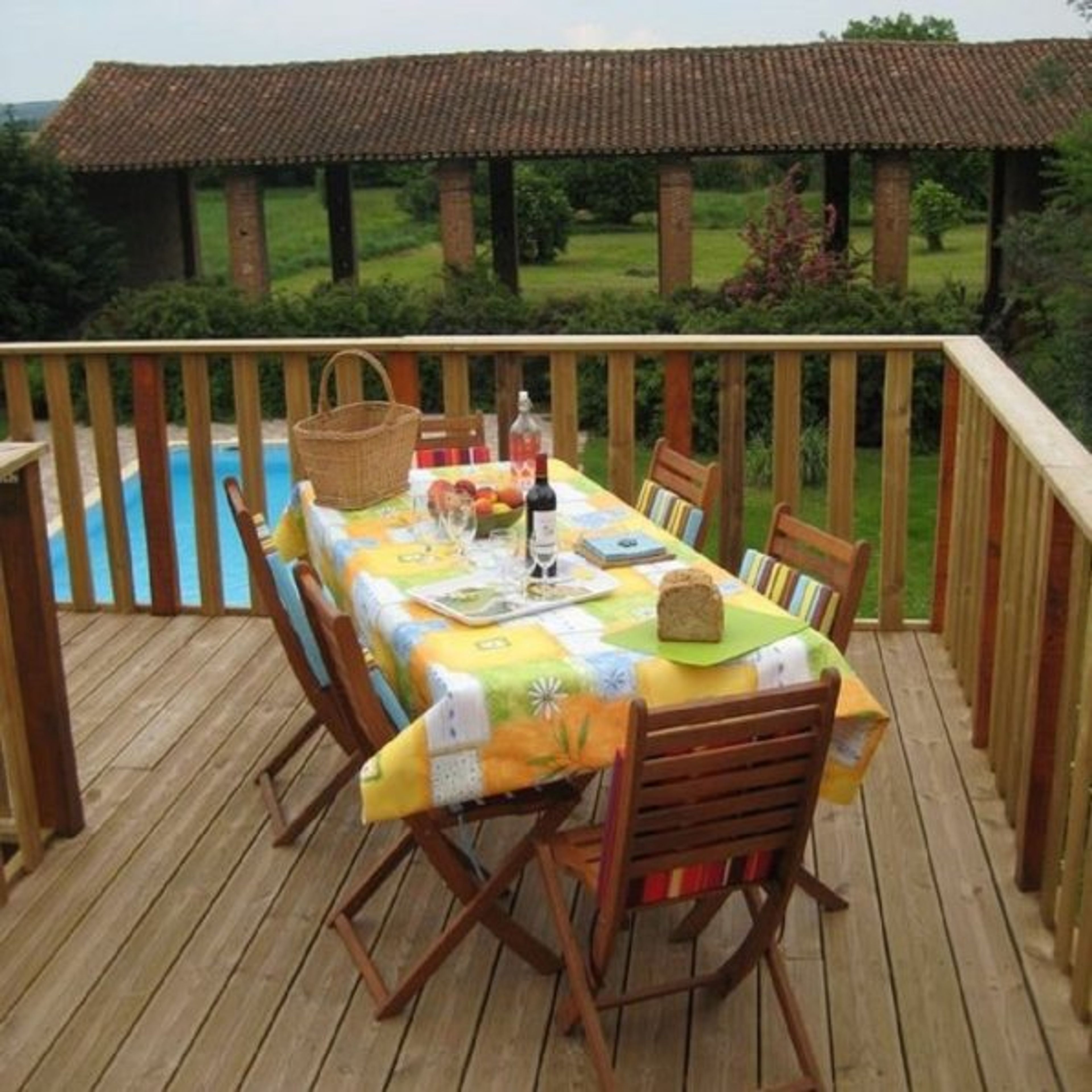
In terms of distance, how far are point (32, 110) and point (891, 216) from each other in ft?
53.4

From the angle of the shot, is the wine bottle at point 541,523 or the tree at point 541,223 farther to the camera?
the tree at point 541,223

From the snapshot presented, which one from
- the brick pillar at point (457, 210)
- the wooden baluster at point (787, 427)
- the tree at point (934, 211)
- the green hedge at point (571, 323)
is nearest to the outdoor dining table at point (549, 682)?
the wooden baluster at point (787, 427)

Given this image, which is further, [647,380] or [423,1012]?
[647,380]

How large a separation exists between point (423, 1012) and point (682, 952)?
597 millimetres

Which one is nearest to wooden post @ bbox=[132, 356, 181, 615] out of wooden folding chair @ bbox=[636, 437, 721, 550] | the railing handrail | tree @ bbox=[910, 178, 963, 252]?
the railing handrail

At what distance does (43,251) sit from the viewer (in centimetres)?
2458

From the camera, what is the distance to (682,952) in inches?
127

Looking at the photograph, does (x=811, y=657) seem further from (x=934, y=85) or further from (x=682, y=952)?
(x=934, y=85)

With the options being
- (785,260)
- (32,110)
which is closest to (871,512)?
(785,260)

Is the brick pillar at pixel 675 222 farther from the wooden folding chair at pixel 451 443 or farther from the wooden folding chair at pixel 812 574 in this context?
the wooden folding chair at pixel 812 574

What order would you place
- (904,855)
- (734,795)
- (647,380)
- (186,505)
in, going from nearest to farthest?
(734,795) → (904,855) → (186,505) → (647,380)

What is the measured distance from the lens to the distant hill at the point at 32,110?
25422 millimetres

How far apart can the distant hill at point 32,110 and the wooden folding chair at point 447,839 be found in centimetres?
2495

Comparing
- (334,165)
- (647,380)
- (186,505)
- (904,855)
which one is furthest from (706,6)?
(904,855)
